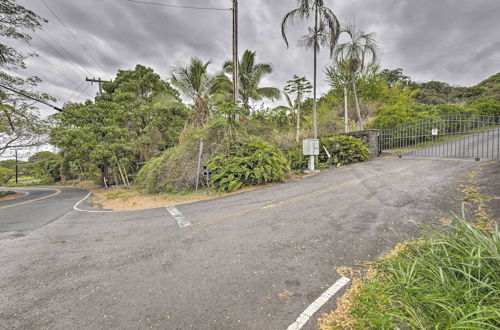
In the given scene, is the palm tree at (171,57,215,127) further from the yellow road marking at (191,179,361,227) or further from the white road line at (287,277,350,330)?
the white road line at (287,277,350,330)

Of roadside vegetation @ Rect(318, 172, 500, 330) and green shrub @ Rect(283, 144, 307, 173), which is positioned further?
green shrub @ Rect(283, 144, 307, 173)

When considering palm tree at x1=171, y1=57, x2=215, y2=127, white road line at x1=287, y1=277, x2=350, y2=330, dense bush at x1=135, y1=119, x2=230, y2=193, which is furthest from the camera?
→ palm tree at x1=171, y1=57, x2=215, y2=127

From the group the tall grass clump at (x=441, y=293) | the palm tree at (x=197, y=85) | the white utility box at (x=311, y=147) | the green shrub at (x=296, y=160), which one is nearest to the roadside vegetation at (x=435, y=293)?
the tall grass clump at (x=441, y=293)

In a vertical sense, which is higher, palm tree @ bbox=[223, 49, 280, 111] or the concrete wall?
palm tree @ bbox=[223, 49, 280, 111]

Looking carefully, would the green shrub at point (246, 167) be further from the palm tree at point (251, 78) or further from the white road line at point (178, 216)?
the palm tree at point (251, 78)

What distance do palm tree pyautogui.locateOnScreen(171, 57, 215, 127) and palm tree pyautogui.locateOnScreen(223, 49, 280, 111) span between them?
132 cm

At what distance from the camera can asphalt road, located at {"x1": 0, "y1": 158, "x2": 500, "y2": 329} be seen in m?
1.95

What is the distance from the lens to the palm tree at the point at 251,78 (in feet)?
42.7

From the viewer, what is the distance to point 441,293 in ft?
5.22

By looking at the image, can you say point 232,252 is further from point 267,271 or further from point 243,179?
point 243,179

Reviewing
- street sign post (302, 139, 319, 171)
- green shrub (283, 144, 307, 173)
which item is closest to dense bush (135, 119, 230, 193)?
green shrub (283, 144, 307, 173)

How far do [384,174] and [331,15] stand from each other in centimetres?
712

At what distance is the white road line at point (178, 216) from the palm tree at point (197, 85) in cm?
655

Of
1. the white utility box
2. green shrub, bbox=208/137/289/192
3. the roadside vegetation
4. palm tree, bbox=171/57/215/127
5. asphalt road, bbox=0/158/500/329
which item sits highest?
palm tree, bbox=171/57/215/127
